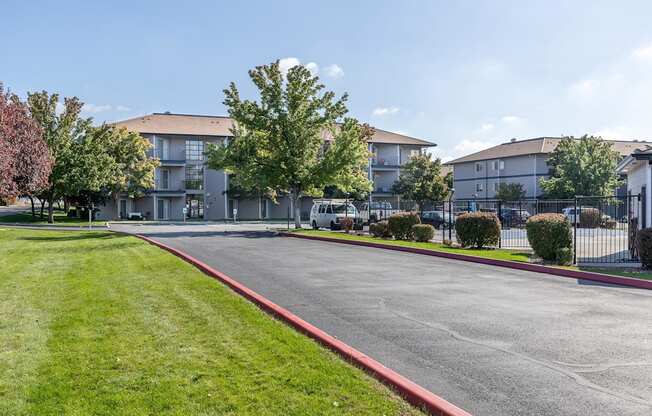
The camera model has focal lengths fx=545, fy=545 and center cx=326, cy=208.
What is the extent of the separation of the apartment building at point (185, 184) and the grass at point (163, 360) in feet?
172

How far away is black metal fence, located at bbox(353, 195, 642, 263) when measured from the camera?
707 inches

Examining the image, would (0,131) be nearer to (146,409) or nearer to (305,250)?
(305,250)

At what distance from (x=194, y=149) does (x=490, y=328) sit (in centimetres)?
5815

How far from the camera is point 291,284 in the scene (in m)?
11.5

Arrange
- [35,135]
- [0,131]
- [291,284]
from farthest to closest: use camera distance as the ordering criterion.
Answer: [35,135]
[0,131]
[291,284]

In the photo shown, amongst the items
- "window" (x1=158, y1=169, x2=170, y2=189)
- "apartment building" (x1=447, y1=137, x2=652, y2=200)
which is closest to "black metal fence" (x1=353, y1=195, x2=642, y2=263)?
"apartment building" (x1=447, y1=137, x2=652, y2=200)

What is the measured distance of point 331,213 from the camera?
117 feet

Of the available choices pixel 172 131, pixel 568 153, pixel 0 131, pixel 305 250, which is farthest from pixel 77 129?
pixel 568 153

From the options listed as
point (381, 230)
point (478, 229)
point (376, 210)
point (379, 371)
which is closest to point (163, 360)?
point (379, 371)

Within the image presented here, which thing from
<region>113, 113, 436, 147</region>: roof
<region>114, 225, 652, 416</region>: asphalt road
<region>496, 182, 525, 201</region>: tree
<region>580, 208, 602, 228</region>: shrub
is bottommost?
<region>114, 225, 652, 416</region>: asphalt road

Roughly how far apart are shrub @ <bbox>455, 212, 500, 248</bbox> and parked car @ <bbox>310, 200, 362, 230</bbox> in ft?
45.3

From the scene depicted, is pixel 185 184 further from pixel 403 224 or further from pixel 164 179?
pixel 403 224

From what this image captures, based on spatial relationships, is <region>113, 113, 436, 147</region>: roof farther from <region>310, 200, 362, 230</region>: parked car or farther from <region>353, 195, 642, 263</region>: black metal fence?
<region>310, 200, 362, 230</region>: parked car

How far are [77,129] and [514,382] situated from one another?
4624 cm
